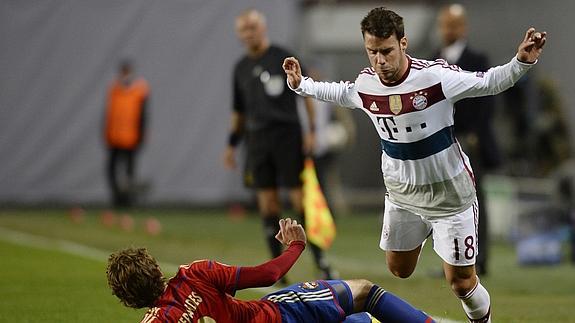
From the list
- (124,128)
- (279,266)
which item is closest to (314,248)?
(279,266)

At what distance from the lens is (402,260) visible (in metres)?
8.10

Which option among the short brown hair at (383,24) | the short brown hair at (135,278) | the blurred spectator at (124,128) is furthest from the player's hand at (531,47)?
the blurred spectator at (124,128)

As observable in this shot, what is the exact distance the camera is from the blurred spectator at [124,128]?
2181cm

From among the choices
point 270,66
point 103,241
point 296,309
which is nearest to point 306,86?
point 296,309

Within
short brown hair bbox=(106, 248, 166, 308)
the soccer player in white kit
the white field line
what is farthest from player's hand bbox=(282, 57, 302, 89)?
the white field line

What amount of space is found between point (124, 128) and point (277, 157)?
10587 millimetres

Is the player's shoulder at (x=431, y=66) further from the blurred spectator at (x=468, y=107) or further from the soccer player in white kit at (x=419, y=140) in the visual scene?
the blurred spectator at (x=468, y=107)

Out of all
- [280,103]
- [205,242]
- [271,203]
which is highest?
[280,103]

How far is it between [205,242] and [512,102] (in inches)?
320

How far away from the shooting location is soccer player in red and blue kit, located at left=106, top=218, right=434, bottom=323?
20.8 ft

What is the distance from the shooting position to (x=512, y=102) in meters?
22.3

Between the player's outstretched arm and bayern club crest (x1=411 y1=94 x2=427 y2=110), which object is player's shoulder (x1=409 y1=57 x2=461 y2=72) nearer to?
bayern club crest (x1=411 y1=94 x2=427 y2=110)

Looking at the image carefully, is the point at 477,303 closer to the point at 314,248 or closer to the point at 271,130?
the point at 314,248

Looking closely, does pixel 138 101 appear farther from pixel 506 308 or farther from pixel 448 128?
pixel 448 128
